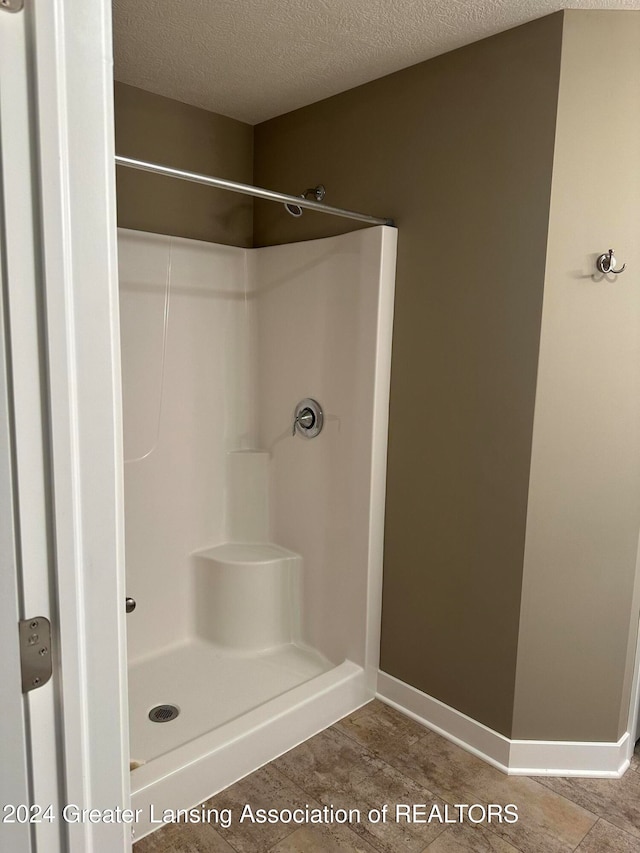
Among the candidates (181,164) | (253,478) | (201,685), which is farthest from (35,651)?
(181,164)

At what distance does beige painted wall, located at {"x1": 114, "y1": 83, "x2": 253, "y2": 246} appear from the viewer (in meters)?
2.38

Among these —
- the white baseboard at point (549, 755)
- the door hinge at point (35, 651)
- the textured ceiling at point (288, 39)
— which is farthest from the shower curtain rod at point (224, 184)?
the white baseboard at point (549, 755)

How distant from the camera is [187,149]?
2562 mm

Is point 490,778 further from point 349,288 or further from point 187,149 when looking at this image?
point 187,149

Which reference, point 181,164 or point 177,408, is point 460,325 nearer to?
point 177,408

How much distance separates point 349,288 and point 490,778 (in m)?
1.75

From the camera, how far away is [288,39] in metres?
1.94

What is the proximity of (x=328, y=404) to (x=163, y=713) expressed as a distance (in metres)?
1.30

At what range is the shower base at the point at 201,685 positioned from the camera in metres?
2.09

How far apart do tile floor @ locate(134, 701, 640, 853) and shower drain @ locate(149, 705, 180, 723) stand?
39 centimetres

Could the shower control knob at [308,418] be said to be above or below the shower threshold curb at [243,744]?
above

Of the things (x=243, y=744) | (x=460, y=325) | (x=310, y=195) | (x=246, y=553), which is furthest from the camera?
(x=246, y=553)

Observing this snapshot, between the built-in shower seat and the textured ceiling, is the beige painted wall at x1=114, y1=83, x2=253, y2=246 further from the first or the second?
the built-in shower seat

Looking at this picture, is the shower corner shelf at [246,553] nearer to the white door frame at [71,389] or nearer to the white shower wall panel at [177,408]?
the white shower wall panel at [177,408]
